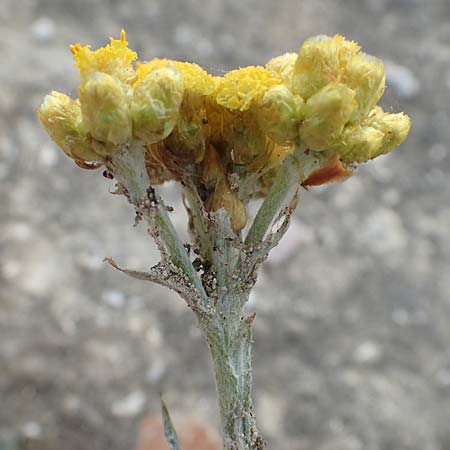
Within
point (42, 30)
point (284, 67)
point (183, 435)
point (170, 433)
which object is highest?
point (42, 30)

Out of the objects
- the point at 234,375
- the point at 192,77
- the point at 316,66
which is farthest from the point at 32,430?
the point at 316,66

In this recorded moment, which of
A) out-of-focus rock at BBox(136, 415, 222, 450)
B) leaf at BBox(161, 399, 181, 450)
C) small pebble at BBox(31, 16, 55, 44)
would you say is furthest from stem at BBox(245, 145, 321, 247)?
small pebble at BBox(31, 16, 55, 44)

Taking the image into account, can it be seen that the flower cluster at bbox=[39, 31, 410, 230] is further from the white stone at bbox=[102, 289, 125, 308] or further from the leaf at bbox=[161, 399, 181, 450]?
the white stone at bbox=[102, 289, 125, 308]

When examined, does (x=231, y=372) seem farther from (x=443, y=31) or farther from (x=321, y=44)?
(x=443, y=31)

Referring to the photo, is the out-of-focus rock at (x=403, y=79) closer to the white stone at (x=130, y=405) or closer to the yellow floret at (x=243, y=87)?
the white stone at (x=130, y=405)

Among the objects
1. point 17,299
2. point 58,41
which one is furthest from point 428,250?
point 58,41

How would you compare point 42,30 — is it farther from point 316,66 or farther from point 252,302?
point 316,66
